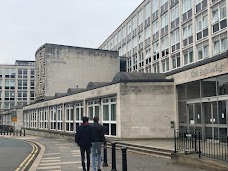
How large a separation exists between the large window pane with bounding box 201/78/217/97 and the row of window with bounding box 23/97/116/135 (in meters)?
6.67

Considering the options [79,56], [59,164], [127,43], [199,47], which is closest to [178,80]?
[59,164]

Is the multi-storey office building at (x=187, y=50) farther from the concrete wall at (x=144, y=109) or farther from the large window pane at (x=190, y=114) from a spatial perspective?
the concrete wall at (x=144, y=109)

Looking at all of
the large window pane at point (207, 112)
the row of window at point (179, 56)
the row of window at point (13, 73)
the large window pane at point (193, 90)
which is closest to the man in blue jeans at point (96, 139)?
the large window pane at point (207, 112)

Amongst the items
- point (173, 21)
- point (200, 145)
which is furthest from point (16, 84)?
point (200, 145)

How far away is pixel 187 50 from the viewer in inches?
1538

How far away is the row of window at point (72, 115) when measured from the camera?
75.9 feet

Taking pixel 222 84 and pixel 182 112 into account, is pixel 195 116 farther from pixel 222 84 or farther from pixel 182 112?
pixel 222 84

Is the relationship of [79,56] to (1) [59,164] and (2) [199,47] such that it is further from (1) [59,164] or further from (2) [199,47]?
(1) [59,164]

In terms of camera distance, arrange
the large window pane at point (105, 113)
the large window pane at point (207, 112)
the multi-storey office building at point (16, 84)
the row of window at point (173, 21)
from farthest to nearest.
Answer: the multi-storey office building at point (16, 84) < the row of window at point (173, 21) < the large window pane at point (105, 113) < the large window pane at point (207, 112)

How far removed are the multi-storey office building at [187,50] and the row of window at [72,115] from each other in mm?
4808

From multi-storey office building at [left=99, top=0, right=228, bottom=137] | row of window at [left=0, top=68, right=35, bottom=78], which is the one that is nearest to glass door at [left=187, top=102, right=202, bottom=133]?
multi-storey office building at [left=99, top=0, right=228, bottom=137]

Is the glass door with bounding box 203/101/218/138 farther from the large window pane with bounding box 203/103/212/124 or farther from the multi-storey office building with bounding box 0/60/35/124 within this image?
the multi-storey office building with bounding box 0/60/35/124

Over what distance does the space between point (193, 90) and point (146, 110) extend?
11.1 feet

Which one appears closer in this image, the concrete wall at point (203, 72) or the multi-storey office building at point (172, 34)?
the concrete wall at point (203, 72)
